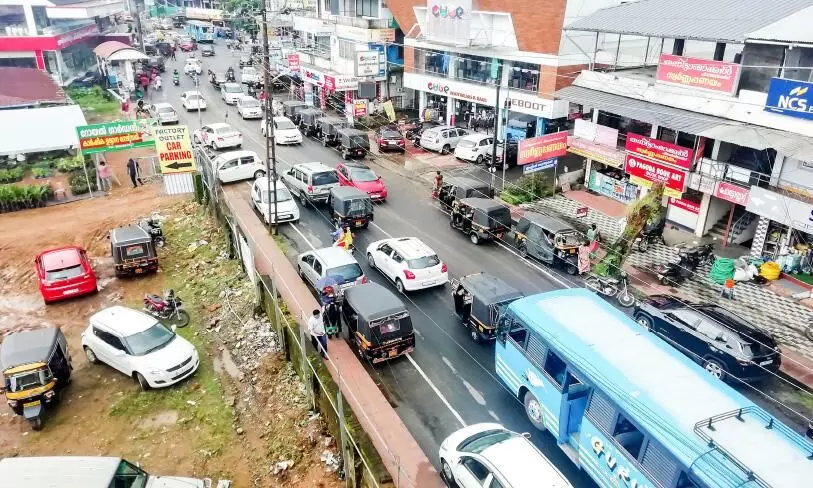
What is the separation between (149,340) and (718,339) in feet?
52.4

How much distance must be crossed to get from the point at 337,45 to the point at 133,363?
38277 millimetres

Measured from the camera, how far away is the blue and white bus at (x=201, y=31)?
96.2m

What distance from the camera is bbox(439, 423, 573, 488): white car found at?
10.6m

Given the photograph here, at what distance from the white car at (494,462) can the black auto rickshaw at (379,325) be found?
4.22m

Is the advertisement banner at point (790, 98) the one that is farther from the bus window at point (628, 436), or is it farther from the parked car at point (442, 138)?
the parked car at point (442, 138)

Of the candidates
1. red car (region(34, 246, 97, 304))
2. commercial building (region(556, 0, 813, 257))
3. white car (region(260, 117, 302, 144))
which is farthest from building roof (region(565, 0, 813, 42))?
red car (region(34, 246, 97, 304))

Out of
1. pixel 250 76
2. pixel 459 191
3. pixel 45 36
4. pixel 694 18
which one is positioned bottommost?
pixel 459 191

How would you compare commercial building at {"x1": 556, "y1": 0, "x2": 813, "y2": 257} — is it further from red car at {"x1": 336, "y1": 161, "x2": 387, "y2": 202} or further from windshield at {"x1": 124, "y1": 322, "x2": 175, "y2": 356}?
windshield at {"x1": 124, "y1": 322, "x2": 175, "y2": 356}

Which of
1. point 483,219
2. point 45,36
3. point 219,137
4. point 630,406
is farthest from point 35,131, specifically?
point 630,406

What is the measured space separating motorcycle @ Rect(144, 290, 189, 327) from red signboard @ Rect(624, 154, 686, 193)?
64.4 feet

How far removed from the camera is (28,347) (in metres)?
16.0

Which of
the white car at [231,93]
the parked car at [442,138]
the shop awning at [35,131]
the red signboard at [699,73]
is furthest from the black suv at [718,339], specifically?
the white car at [231,93]

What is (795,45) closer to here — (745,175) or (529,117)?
(745,175)

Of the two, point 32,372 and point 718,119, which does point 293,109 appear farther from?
point 32,372
